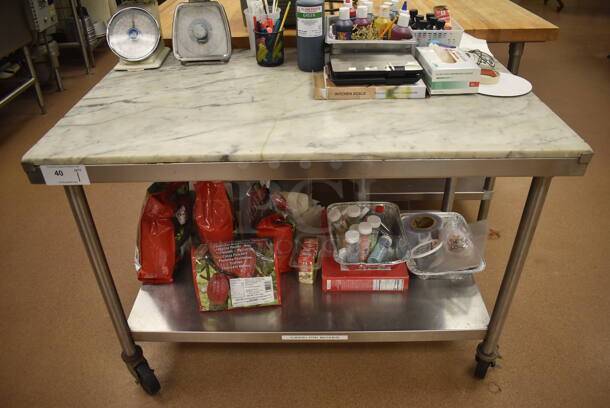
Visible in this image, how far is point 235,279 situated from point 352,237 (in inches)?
15.0

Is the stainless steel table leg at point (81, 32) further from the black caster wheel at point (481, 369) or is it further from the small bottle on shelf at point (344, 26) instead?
the black caster wheel at point (481, 369)

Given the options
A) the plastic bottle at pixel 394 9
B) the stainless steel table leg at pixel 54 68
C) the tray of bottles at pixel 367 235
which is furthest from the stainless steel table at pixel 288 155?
the stainless steel table leg at pixel 54 68

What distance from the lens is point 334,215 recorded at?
1.65m

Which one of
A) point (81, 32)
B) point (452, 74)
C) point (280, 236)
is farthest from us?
point (81, 32)

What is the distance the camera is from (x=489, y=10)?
6.73 feet

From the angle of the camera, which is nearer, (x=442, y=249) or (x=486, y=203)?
(x=442, y=249)

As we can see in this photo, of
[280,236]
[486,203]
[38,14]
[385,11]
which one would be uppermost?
[385,11]

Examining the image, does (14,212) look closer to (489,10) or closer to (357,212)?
(357,212)

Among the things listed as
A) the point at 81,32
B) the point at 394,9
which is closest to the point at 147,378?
the point at 394,9

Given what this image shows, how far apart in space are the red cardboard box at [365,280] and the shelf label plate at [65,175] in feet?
2.50

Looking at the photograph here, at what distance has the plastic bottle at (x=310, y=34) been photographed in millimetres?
1349

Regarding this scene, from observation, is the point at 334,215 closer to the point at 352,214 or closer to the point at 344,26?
the point at 352,214

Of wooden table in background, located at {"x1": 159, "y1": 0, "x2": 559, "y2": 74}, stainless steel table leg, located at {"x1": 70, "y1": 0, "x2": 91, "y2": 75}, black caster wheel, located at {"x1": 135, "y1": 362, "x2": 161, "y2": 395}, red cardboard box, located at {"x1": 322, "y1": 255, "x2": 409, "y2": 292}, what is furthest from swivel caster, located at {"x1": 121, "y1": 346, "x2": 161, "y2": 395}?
stainless steel table leg, located at {"x1": 70, "y1": 0, "x2": 91, "y2": 75}

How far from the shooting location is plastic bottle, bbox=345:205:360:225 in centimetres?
164
